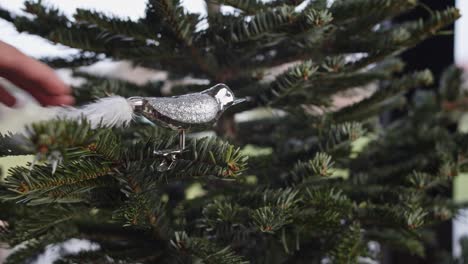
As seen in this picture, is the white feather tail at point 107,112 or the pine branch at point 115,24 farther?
the pine branch at point 115,24

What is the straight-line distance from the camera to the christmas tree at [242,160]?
349mm

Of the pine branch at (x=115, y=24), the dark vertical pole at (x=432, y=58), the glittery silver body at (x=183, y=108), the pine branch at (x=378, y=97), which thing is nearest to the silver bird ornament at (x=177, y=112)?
the glittery silver body at (x=183, y=108)

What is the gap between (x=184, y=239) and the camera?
39cm

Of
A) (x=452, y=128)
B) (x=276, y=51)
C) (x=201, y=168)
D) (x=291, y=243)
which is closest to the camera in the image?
(x=201, y=168)

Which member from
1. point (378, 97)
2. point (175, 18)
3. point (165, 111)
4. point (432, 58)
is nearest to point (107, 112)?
point (165, 111)

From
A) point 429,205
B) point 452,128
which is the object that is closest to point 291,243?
point 429,205

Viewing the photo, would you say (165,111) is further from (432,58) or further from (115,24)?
(432,58)

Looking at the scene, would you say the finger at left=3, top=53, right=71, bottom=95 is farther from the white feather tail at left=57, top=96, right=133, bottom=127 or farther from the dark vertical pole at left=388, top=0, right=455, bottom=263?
the dark vertical pole at left=388, top=0, right=455, bottom=263

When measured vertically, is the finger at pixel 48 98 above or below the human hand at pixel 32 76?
below

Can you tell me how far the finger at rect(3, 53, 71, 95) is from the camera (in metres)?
0.38

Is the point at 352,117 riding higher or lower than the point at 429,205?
higher

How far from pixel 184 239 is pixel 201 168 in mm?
73

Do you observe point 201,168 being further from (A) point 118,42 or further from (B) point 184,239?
(A) point 118,42

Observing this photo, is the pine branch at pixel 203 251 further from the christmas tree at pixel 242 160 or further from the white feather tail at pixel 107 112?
the white feather tail at pixel 107 112
